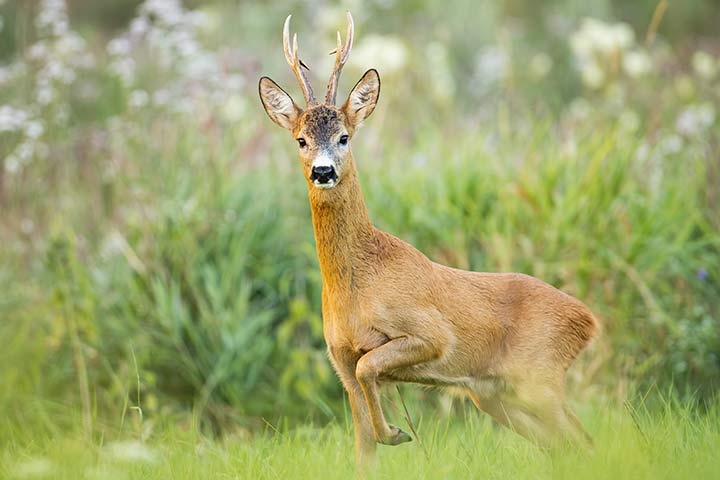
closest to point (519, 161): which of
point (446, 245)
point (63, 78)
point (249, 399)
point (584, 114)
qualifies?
point (446, 245)

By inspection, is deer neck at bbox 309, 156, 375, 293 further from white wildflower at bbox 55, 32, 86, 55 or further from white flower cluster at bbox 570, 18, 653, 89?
white flower cluster at bbox 570, 18, 653, 89

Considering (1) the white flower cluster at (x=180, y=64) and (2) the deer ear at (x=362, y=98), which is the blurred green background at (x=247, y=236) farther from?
(2) the deer ear at (x=362, y=98)

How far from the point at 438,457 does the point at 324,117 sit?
151cm

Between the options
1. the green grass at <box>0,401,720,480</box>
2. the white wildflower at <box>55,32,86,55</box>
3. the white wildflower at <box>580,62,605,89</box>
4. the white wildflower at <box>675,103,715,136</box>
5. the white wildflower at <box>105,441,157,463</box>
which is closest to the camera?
the white wildflower at <box>105,441,157,463</box>

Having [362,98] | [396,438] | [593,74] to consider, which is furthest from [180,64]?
[396,438]

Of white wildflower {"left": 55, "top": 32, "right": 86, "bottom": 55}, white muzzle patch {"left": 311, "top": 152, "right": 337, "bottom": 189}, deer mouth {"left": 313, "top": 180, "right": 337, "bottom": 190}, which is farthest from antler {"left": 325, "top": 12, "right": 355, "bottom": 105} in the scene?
white wildflower {"left": 55, "top": 32, "right": 86, "bottom": 55}

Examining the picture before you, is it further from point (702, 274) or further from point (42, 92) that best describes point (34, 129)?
point (702, 274)

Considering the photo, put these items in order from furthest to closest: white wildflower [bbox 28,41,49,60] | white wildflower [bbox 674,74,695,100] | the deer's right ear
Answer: white wildflower [bbox 674,74,695,100] → white wildflower [bbox 28,41,49,60] → the deer's right ear

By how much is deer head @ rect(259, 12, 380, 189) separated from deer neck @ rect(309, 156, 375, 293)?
63 millimetres

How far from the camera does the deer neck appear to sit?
14.7ft

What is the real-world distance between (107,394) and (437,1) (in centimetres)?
1001

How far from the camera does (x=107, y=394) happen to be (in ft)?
23.4

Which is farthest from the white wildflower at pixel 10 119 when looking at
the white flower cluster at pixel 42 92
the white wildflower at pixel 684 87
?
the white wildflower at pixel 684 87

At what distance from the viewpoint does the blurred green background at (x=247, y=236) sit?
716 cm
